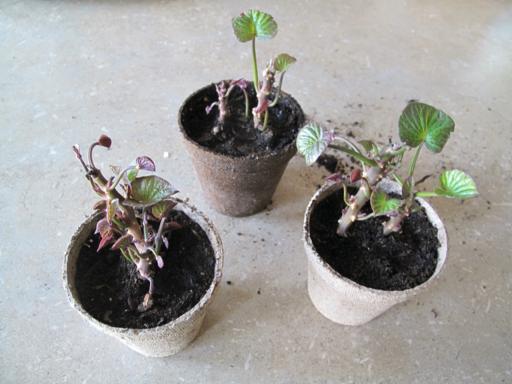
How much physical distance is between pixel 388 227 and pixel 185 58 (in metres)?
1.27

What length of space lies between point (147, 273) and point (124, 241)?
121 millimetres

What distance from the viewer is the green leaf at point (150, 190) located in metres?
0.75

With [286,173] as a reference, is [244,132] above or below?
above

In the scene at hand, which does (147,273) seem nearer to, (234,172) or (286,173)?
(234,172)

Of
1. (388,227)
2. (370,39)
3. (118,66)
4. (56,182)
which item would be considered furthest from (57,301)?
(370,39)

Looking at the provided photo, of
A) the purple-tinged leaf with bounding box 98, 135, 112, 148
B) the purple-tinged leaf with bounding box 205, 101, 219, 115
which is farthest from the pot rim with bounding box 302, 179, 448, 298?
the purple-tinged leaf with bounding box 98, 135, 112, 148

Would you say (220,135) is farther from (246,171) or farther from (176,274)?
(176,274)

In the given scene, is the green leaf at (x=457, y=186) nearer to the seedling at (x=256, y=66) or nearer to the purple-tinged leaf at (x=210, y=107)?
the seedling at (x=256, y=66)

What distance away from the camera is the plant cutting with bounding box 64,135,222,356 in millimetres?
882

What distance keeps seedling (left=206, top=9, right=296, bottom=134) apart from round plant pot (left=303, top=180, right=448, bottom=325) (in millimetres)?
289

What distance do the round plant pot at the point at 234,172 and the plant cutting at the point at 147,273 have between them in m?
0.18

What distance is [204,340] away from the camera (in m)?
1.16

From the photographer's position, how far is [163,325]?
0.90 metres

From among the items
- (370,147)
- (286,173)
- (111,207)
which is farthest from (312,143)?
(286,173)
